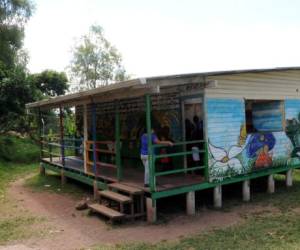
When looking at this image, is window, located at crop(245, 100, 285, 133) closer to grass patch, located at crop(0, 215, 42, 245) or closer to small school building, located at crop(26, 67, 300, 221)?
small school building, located at crop(26, 67, 300, 221)

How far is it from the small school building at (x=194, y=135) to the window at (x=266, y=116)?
0.09ft

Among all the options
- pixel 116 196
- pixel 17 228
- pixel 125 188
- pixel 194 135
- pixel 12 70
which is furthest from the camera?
pixel 12 70

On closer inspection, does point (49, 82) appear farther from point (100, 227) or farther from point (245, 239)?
point (245, 239)

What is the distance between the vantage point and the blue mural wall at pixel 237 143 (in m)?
8.92

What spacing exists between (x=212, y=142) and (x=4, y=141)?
47.9ft

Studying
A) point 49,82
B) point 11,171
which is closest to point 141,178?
point 11,171

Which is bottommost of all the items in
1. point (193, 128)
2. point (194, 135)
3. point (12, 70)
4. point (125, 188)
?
point (125, 188)

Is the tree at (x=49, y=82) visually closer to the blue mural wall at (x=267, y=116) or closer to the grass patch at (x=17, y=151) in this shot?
the grass patch at (x=17, y=151)

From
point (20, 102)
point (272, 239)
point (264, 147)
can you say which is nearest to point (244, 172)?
point (264, 147)

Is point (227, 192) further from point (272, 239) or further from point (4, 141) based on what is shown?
point (4, 141)

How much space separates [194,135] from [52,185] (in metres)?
5.53

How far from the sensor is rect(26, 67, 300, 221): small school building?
8.05m

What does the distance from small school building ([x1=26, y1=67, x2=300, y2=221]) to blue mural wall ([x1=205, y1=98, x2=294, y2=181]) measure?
24 mm

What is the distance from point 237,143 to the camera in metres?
9.49
